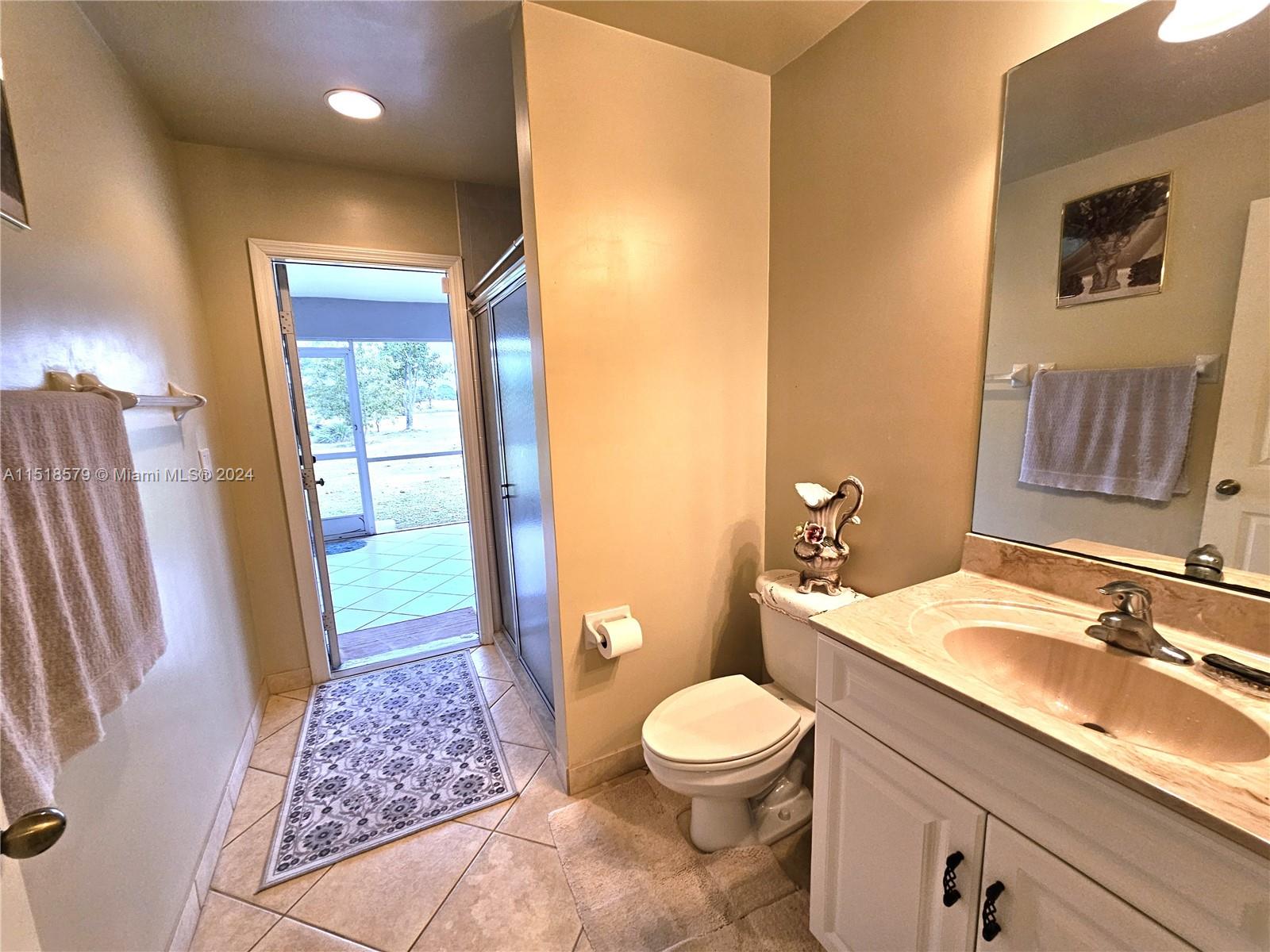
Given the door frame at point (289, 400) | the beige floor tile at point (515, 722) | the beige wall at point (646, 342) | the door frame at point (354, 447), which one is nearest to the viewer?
the beige wall at point (646, 342)

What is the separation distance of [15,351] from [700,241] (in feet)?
5.39

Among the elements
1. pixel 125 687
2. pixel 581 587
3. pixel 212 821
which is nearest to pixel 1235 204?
pixel 581 587

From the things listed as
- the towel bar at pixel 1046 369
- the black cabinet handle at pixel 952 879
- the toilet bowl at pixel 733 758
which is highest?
the towel bar at pixel 1046 369

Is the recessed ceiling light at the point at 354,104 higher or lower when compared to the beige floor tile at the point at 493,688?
higher

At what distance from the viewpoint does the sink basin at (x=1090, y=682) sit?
78cm

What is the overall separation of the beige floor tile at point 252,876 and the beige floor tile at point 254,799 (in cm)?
4

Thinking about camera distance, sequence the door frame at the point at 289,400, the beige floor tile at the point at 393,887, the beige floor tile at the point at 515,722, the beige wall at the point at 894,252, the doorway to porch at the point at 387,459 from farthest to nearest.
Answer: the doorway to porch at the point at 387,459, the door frame at the point at 289,400, the beige floor tile at the point at 515,722, the beige floor tile at the point at 393,887, the beige wall at the point at 894,252

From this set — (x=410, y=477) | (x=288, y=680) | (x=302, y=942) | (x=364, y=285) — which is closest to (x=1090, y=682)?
(x=302, y=942)

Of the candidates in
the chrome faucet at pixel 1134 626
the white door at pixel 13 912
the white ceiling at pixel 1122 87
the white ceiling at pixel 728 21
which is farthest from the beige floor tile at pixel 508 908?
the white ceiling at pixel 728 21

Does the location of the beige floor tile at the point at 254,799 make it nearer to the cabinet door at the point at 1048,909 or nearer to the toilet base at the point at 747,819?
the toilet base at the point at 747,819

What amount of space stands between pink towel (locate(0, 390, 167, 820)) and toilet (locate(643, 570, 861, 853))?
1.15 meters

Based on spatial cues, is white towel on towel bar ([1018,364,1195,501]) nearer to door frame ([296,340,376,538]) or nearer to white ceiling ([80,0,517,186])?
white ceiling ([80,0,517,186])

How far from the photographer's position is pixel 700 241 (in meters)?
1.67

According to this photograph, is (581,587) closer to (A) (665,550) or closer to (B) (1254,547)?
(A) (665,550)
